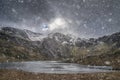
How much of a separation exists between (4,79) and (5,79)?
0.18m

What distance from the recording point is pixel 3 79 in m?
38.1

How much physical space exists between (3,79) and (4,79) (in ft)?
0.58

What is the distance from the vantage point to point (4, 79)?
3816 cm

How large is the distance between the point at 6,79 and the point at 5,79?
→ 17 cm

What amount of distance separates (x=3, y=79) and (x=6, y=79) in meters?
0.50

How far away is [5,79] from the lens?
3812 centimetres

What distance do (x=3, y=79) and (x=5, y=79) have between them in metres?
0.34

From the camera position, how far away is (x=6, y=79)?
125 feet
